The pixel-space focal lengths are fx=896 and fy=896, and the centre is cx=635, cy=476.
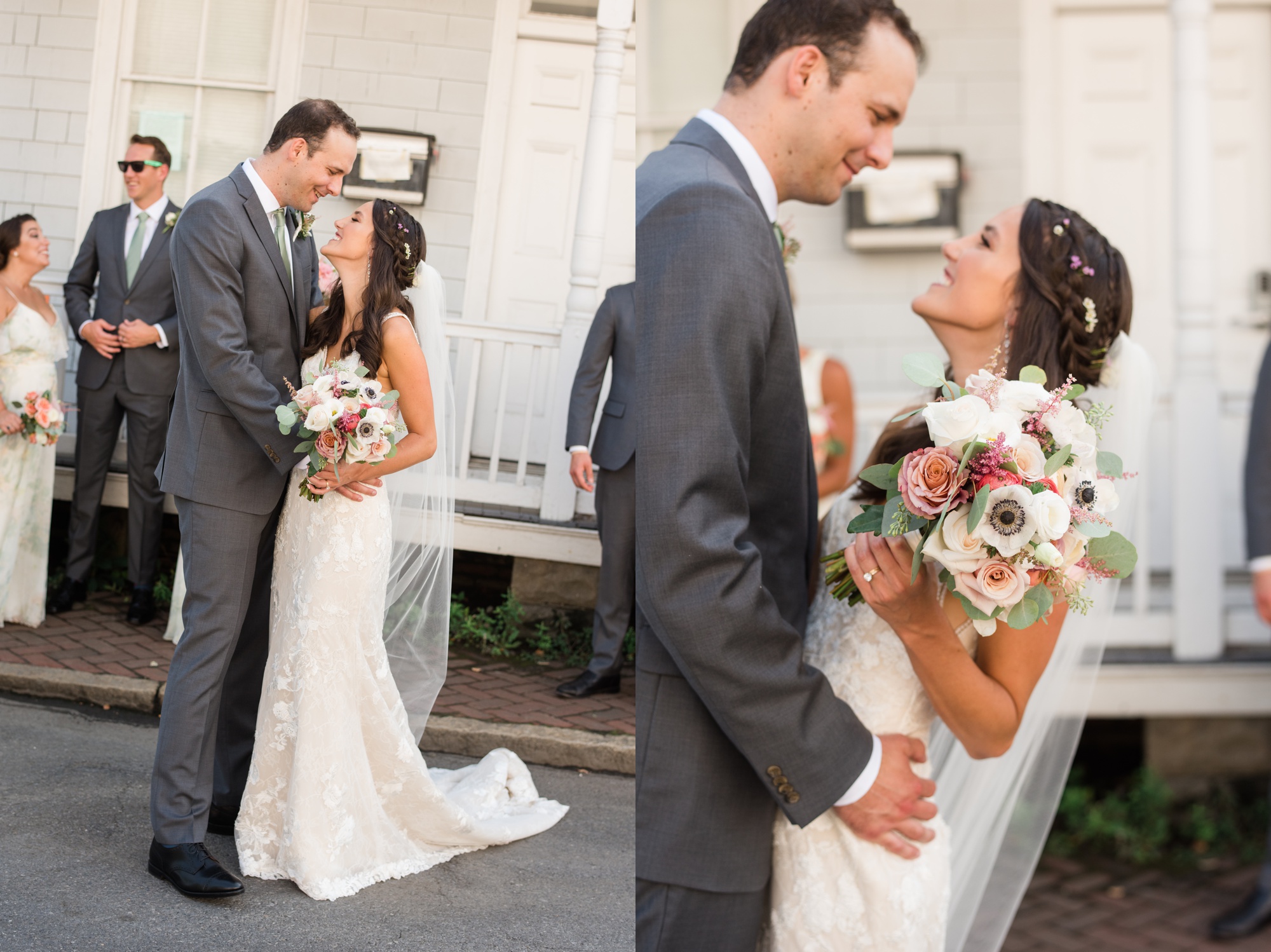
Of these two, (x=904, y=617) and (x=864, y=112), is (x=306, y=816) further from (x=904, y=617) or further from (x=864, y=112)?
(x=864, y=112)

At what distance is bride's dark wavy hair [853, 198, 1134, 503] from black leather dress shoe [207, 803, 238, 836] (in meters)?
0.70

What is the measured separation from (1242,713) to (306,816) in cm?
151

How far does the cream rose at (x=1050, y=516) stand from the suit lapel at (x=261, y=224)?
644 millimetres

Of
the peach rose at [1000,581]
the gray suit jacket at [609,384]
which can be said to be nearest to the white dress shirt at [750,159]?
the gray suit jacket at [609,384]

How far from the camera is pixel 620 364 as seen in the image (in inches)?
32.8

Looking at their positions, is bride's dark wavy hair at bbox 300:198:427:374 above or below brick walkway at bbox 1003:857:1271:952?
above

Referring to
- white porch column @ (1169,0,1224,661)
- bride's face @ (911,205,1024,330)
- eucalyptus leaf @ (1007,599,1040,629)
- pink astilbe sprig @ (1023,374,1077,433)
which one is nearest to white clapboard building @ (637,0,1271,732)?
white porch column @ (1169,0,1224,661)

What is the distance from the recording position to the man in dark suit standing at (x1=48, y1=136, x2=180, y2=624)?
0.75 meters

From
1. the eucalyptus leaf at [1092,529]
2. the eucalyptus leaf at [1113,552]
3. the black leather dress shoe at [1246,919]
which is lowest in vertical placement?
the black leather dress shoe at [1246,919]

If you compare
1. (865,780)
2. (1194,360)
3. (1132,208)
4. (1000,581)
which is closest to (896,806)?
(865,780)

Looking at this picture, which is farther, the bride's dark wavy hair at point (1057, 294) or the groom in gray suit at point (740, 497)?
the bride's dark wavy hair at point (1057, 294)

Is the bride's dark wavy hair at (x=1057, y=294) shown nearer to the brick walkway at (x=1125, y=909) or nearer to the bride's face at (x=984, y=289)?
the bride's face at (x=984, y=289)

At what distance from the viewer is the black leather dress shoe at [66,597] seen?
78cm

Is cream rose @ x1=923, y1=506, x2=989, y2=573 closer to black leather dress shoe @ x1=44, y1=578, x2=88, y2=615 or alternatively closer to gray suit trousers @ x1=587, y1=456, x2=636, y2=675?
gray suit trousers @ x1=587, y1=456, x2=636, y2=675
